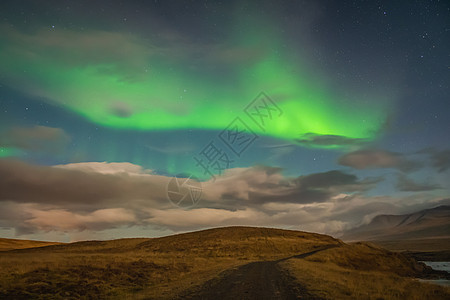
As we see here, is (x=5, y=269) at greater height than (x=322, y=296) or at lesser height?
greater

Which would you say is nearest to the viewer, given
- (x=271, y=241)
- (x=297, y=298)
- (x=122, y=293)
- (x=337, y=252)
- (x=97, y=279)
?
(x=297, y=298)

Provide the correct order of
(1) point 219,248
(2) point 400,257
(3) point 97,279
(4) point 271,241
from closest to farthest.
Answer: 1. (3) point 97,279
2. (2) point 400,257
3. (1) point 219,248
4. (4) point 271,241

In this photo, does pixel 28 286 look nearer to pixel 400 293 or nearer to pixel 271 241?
pixel 400 293

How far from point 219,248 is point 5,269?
5349 cm

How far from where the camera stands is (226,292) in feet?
57.7

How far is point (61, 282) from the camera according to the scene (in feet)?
68.8

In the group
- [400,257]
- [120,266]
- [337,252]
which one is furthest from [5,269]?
[400,257]

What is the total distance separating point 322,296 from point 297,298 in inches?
54.1

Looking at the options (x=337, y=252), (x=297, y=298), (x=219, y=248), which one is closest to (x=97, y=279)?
(x=297, y=298)

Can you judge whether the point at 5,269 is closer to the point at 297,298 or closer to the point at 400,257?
the point at 297,298

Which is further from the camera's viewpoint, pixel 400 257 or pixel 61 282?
pixel 400 257

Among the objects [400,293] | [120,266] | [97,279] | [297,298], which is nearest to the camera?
[297,298]

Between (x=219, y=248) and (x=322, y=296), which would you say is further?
(x=219, y=248)

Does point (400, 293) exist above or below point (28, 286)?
below
